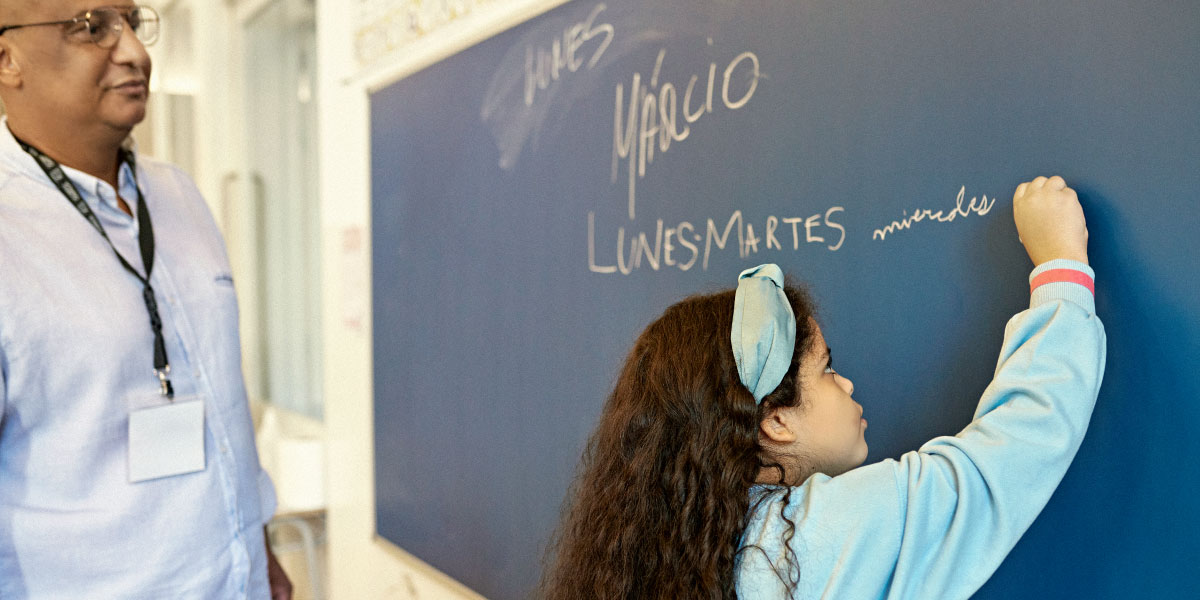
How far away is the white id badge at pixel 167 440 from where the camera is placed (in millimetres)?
1378

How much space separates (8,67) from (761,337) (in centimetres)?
119

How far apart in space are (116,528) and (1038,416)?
126 cm

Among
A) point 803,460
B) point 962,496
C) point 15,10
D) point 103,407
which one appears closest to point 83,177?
point 15,10

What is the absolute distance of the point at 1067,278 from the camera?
0.95 metres

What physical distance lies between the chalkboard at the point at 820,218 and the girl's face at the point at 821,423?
0.20 m

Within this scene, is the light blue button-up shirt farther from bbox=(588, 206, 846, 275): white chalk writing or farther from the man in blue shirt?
bbox=(588, 206, 846, 275): white chalk writing

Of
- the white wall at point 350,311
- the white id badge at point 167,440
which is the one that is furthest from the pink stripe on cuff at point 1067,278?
the white wall at point 350,311

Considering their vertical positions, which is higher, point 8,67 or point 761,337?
point 8,67

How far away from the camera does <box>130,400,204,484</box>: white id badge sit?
138cm

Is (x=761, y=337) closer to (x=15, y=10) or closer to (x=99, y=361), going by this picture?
(x=99, y=361)

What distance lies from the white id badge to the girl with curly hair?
71 cm

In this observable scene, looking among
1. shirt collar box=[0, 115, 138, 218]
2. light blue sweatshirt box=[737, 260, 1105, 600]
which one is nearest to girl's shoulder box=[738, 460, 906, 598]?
light blue sweatshirt box=[737, 260, 1105, 600]

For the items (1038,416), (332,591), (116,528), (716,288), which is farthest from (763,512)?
(332,591)

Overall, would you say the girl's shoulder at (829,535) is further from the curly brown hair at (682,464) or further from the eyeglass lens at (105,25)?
the eyeglass lens at (105,25)
